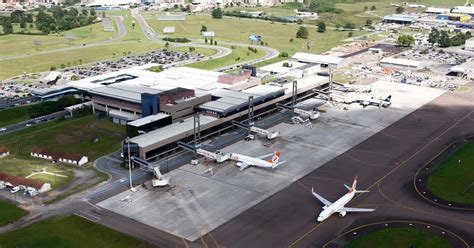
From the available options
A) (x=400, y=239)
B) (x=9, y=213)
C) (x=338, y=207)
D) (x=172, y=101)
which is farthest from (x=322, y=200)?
(x=172, y=101)

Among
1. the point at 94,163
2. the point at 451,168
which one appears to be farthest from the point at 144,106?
the point at 451,168

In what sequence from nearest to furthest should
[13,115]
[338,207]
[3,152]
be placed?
1. [338,207]
2. [3,152]
3. [13,115]

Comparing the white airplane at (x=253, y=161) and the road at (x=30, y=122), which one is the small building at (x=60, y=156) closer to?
the road at (x=30, y=122)

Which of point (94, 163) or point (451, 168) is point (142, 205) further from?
point (451, 168)

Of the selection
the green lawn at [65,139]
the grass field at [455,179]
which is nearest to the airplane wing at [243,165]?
the green lawn at [65,139]

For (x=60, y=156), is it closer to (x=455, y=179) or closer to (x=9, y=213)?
(x=9, y=213)

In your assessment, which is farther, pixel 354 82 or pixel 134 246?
pixel 354 82

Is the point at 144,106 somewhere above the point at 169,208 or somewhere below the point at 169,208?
above
